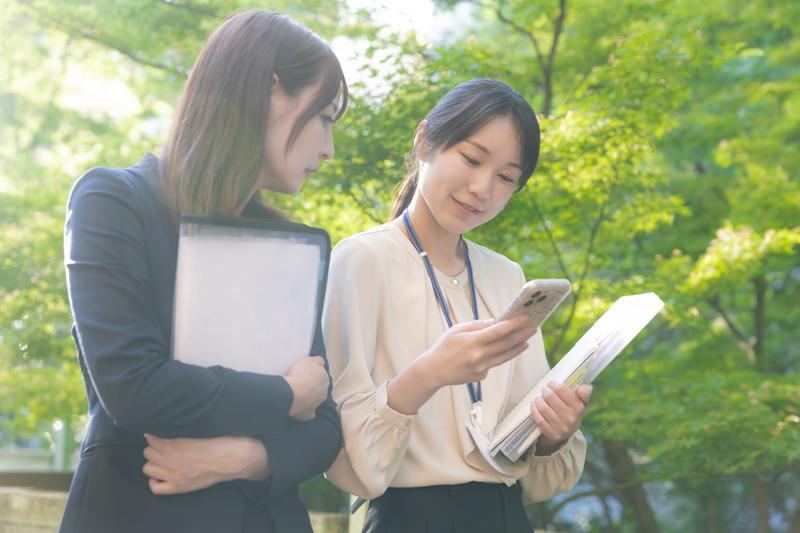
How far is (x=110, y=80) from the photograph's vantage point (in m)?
11.6

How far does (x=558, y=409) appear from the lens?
2047 mm

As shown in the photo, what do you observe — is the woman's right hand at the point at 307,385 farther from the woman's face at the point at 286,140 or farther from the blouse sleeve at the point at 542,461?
the blouse sleeve at the point at 542,461

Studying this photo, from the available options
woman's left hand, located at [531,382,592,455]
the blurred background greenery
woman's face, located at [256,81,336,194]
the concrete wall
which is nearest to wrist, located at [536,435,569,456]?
woman's left hand, located at [531,382,592,455]

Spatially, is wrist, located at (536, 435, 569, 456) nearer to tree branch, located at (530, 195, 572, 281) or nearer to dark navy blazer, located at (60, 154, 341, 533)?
dark navy blazer, located at (60, 154, 341, 533)

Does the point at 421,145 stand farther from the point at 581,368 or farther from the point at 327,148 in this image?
the point at 581,368

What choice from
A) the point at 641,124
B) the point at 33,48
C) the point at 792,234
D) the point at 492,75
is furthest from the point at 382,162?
the point at 33,48

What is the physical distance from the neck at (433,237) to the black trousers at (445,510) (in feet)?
1.80

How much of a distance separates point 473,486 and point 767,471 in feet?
15.5

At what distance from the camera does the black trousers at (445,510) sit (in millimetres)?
2061

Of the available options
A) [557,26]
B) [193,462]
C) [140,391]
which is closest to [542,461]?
[193,462]

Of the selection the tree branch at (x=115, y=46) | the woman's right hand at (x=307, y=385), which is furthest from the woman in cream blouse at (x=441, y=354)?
the tree branch at (x=115, y=46)

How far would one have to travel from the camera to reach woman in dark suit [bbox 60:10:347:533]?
1.55 meters

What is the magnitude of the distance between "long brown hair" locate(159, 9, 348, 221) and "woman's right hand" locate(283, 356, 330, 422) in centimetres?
32

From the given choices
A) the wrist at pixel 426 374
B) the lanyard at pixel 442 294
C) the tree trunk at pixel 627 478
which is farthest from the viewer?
the tree trunk at pixel 627 478
